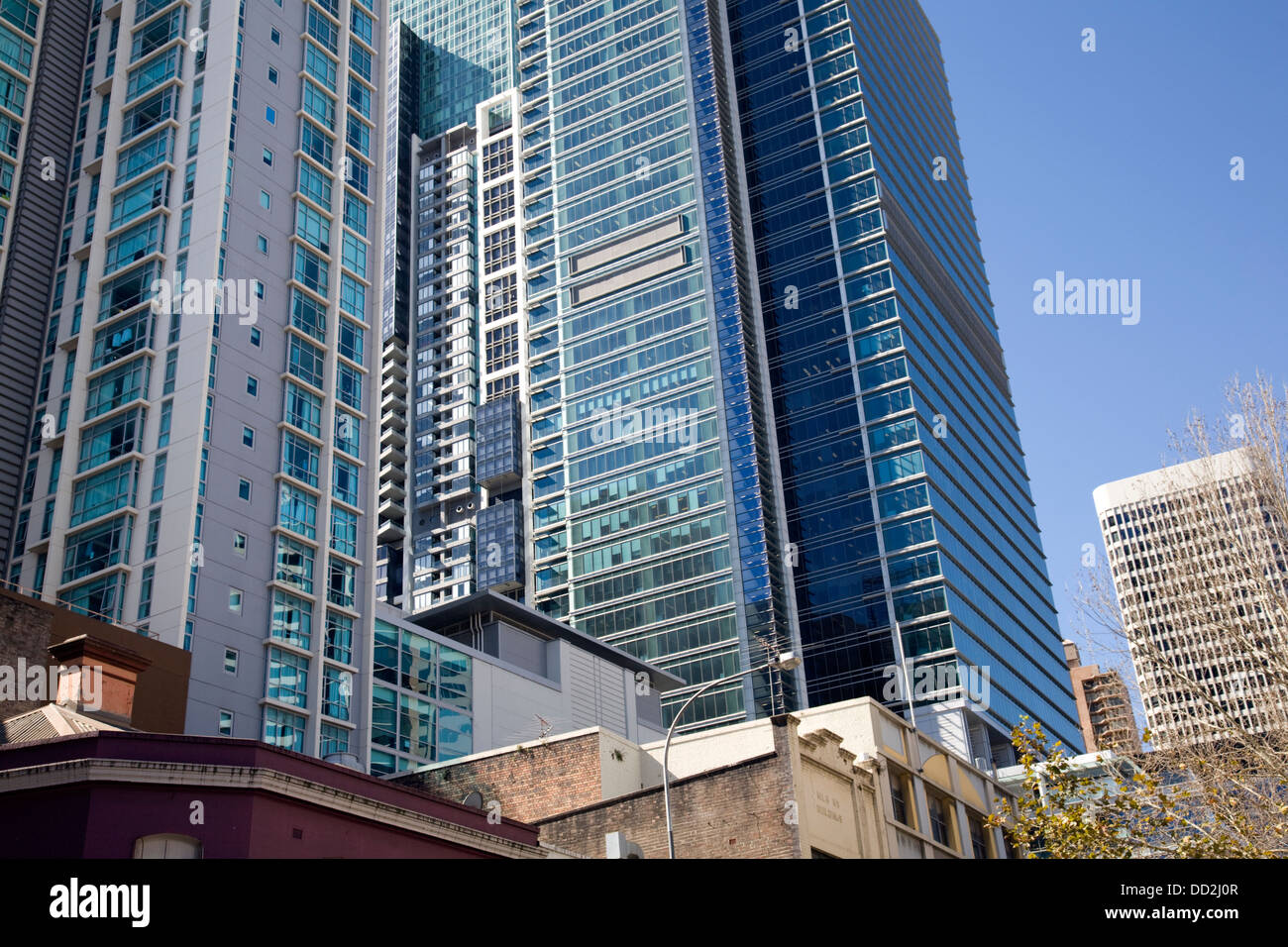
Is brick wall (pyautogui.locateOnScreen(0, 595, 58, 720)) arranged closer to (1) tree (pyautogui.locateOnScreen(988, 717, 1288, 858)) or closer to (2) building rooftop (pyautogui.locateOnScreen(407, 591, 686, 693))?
(1) tree (pyautogui.locateOnScreen(988, 717, 1288, 858))

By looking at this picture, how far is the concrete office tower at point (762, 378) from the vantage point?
127m

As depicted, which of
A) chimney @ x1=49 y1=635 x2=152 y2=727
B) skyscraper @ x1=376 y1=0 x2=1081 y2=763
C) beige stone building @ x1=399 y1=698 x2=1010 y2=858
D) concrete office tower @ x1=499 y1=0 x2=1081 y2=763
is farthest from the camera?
skyscraper @ x1=376 y1=0 x2=1081 y2=763

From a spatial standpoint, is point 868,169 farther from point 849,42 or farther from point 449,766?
point 449,766

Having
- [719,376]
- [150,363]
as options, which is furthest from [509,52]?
[150,363]

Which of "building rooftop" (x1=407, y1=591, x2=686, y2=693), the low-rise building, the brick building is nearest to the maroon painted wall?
the brick building

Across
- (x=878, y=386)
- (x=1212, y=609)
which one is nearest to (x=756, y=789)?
(x=1212, y=609)

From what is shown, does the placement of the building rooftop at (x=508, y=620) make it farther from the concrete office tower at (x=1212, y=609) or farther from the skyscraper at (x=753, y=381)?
the concrete office tower at (x=1212, y=609)

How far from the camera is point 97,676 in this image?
35719 mm

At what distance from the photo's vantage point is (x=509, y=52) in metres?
193

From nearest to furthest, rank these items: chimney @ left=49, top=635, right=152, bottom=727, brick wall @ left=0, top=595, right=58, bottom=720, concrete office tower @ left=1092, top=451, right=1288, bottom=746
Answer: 1. concrete office tower @ left=1092, top=451, right=1288, bottom=746
2. chimney @ left=49, top=635, right=152, bottom=727
3. brick wall @ left=0, top=595, right=58, bottom=720

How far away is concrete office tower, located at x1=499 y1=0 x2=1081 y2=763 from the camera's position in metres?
127

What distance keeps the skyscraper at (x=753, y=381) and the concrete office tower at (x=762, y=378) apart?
0.32 m

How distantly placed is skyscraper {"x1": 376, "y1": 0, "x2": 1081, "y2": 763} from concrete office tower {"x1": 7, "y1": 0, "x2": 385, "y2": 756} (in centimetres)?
5773
